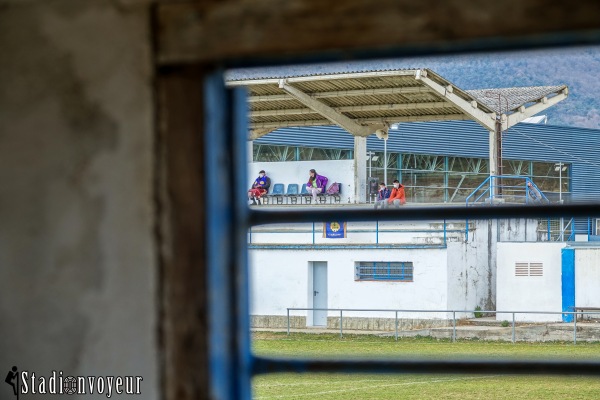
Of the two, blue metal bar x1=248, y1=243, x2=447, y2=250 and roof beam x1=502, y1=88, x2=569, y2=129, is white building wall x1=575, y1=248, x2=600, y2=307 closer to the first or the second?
blue metal bar x1=248, y1=243, x2=447, y2=250

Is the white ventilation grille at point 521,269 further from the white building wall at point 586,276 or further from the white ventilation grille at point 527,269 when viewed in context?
the white building wall at point 586,276

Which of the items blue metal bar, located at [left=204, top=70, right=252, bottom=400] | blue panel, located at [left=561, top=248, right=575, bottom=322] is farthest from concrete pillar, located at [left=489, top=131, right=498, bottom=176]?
blue metal bar, located at [left=204, top=70, right=252, bottom=400]

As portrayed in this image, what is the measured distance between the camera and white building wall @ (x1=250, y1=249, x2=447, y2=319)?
14.9m

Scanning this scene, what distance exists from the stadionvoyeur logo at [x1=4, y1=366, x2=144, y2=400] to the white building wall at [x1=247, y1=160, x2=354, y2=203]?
1868 centimetres

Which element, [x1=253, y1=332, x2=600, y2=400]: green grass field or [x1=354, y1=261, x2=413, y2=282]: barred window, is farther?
[x1=354, y1=261, x2=413, y2=282]: barred window

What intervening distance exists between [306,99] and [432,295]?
3.61 metres

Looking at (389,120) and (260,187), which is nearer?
(389,120)

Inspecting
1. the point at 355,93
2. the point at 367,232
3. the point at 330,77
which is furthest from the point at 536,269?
the point at 330,77

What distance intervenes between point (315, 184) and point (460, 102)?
182 inches

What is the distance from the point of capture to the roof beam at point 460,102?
560 inches

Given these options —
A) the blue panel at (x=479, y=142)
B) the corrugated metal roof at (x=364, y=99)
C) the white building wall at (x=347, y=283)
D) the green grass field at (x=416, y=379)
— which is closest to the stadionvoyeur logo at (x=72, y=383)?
the green grass field at (x=416, y=379)

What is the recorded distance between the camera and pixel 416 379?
494 inches

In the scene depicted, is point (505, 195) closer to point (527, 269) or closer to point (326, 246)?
point (527, 269)

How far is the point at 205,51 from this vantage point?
3.74 feet
